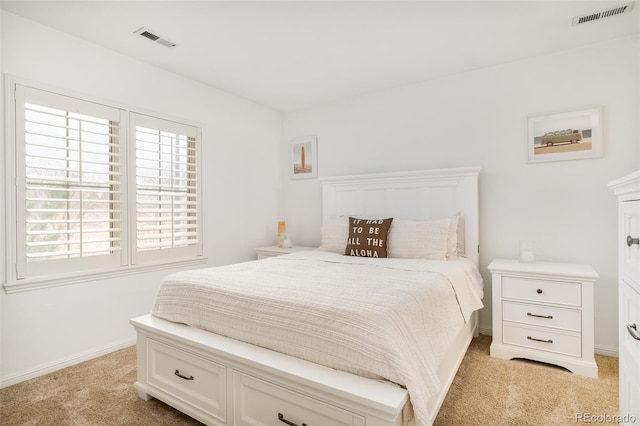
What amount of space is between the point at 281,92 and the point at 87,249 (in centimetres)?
241

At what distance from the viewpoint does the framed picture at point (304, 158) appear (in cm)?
412

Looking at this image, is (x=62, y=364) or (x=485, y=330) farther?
(x=485, y=330)

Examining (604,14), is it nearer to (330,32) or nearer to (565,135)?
(565,135)

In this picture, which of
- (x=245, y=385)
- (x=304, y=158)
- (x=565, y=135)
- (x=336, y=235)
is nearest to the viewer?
(x=245, y=385)

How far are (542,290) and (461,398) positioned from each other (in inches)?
40.2

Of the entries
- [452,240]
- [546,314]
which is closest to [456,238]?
[452,240]

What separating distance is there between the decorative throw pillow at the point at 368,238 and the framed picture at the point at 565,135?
4.56 feet

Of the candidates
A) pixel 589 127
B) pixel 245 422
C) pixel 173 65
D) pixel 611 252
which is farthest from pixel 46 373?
pixel 589 127

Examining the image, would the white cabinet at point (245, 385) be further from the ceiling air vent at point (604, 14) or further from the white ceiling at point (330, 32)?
the ceiling air vent at point (604, 14)

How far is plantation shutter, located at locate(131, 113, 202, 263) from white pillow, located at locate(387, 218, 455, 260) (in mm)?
1973

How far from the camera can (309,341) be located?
4.66 ft

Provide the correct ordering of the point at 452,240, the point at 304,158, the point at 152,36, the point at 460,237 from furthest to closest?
the point at 304,158
the point at 460,237
the point at 452,240
the point at 152,36

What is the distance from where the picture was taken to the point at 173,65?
3.01m

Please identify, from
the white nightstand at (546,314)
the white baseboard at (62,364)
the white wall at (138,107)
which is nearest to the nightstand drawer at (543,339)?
the white nightstand at (546,314)
